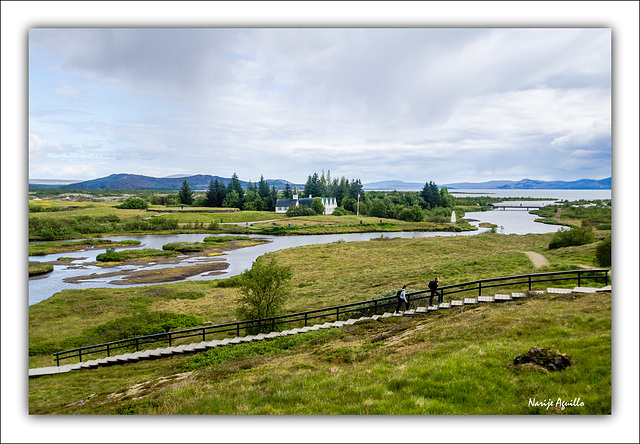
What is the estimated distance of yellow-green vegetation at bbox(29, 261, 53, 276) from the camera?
3891cm

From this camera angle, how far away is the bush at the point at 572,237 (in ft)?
91.6

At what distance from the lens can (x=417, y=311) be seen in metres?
15.5

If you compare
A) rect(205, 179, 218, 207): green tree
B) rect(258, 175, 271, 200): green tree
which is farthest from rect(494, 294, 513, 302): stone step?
rect(258, 175, 271, 200): green tree

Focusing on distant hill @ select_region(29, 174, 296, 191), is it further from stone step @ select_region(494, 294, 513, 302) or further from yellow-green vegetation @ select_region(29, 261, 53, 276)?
stone step @ select_region(494, 294, 513, 302)

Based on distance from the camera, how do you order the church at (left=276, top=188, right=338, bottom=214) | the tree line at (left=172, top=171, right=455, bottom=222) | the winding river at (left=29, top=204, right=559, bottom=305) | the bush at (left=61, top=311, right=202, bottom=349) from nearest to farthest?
the bush at (left=61, top=311, right=202, bottom=349)
the winding river at (left=29, top=204, right=559, bottom=305)
the tree line at (left=172, top=171, right=455, bottom=222)
the church at (left=276, top=188, right=338, bottom=214)

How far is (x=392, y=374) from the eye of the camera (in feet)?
27.8

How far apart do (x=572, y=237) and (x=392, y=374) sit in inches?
1154

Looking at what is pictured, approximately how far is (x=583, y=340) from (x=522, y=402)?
2650mm

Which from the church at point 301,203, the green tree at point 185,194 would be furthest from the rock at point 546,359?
the church at point 301,203

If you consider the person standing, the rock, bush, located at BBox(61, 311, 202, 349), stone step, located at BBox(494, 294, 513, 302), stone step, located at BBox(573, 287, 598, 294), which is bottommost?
bush, located at BBox(61, 311, 202, 349)

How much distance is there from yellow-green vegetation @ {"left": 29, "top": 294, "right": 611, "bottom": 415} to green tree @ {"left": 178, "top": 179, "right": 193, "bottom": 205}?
11420cm

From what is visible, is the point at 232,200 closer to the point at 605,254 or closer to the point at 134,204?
the point at 134,204

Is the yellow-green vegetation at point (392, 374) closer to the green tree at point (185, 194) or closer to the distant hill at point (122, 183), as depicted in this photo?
the distant hill at point (122, 183)

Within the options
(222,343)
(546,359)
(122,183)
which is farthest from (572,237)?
(122,183)
